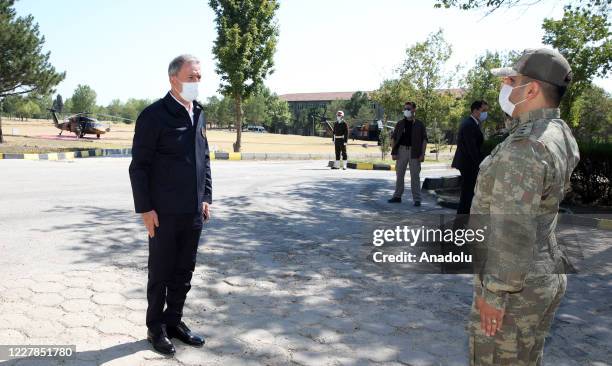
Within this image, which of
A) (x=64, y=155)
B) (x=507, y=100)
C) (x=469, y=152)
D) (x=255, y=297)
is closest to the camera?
(x=507, y=100)

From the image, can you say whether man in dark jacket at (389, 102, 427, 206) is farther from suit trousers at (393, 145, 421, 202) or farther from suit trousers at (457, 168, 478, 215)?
suit trousers at (457, 168, 478, 215)

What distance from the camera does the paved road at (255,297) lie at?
322cm

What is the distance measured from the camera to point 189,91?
3.14 m

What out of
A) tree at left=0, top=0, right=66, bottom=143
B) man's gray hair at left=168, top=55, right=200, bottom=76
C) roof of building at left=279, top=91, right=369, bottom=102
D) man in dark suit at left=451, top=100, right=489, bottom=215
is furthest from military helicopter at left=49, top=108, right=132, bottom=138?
roof of building at left=279, top=91, right=369, bottom=102

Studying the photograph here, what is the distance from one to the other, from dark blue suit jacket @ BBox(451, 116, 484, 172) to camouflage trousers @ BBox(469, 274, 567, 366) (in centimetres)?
474

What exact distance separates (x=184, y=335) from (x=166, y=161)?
1.23 meters

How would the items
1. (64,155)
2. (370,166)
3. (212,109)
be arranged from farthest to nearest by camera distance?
(212,109)
(64,155)
(370,166)

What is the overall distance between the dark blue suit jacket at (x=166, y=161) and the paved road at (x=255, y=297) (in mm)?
1022

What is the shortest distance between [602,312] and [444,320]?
152 centimetres

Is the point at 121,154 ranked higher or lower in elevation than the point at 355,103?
lower

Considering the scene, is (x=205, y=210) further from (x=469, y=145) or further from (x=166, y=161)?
(x=469, y=145)

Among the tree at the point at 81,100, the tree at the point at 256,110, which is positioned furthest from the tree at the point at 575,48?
the tree at the point at 81,100

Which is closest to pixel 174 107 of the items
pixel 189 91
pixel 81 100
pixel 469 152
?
pixel 189 91

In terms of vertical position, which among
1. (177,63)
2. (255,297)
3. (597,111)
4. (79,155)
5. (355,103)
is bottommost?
(255,297)
